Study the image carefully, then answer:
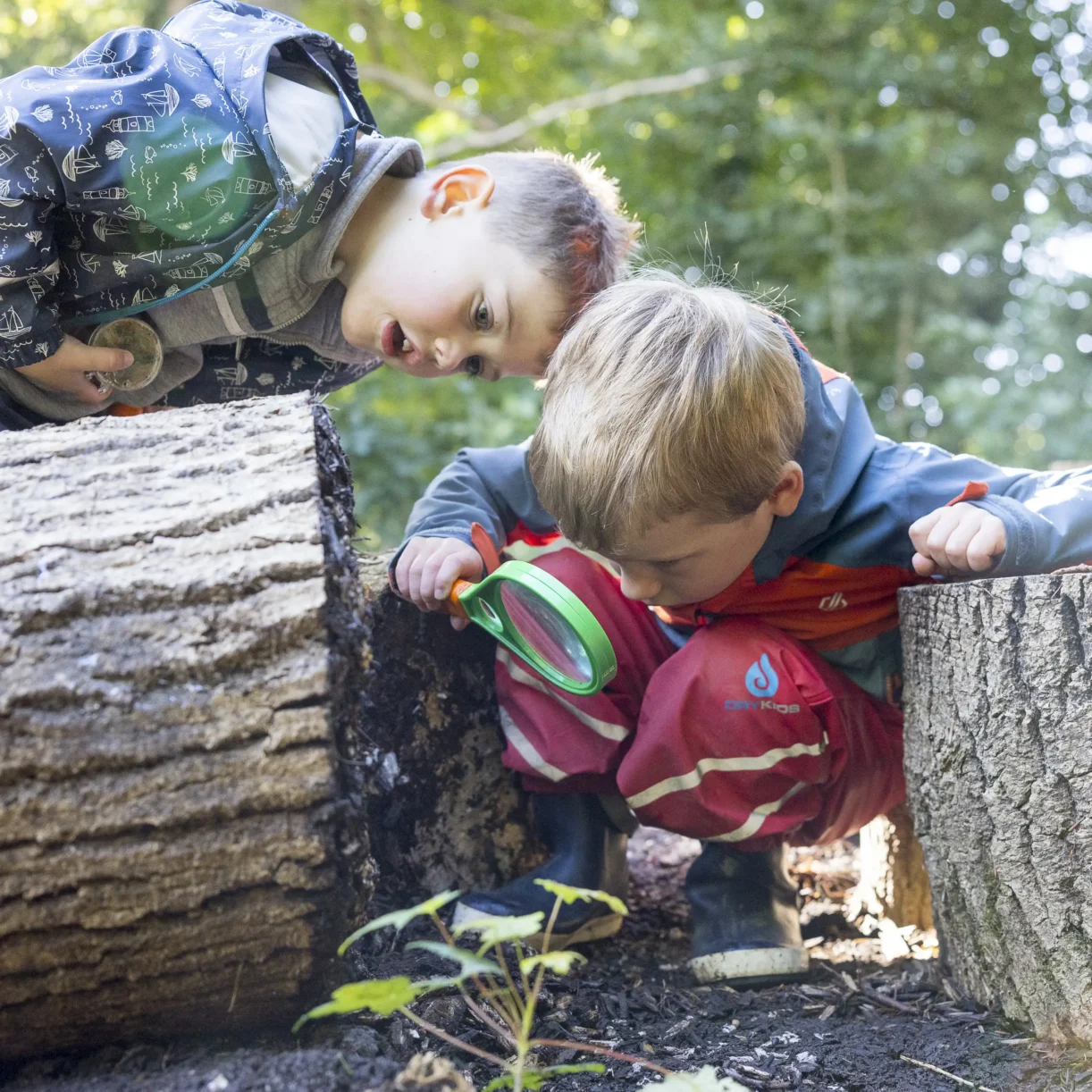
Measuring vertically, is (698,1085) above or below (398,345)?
below

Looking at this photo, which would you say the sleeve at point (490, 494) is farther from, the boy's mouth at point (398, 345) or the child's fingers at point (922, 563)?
the child's fingers at point (922, 563)

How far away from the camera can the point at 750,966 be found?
5.41 ft

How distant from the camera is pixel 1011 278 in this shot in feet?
23.0

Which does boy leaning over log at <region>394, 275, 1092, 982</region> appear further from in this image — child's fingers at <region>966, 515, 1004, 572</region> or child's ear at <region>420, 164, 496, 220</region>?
child's ear at <region>420, 164, 496, 220</region>

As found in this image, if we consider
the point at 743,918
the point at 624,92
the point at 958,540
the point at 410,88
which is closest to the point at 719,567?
the point at 958,540

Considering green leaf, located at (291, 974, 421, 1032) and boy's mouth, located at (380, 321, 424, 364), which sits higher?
boy's mouth, located at (380, 321, 424, 364)

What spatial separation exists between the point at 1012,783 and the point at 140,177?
5.60 ft

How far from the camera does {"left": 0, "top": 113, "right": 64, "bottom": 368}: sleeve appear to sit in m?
1.69

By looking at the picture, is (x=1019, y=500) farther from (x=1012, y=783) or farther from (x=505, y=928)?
(x=505, y=928)

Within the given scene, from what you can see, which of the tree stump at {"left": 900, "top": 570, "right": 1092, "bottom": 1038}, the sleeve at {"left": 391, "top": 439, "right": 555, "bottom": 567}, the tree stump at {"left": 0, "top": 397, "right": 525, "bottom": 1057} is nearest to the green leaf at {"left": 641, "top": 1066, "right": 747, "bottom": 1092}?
the tree stump at {"left": 0, "top": 397, "right": 525, "bottom": 1057}

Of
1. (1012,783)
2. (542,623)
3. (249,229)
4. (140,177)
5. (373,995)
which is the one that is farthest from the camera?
(249,229)

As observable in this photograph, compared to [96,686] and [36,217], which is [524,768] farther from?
[36,217]

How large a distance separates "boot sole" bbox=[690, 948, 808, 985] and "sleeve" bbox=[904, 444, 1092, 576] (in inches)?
28.0

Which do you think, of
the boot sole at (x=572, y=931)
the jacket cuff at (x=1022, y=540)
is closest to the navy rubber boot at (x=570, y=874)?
the boot sole at (x=572, y=931)
